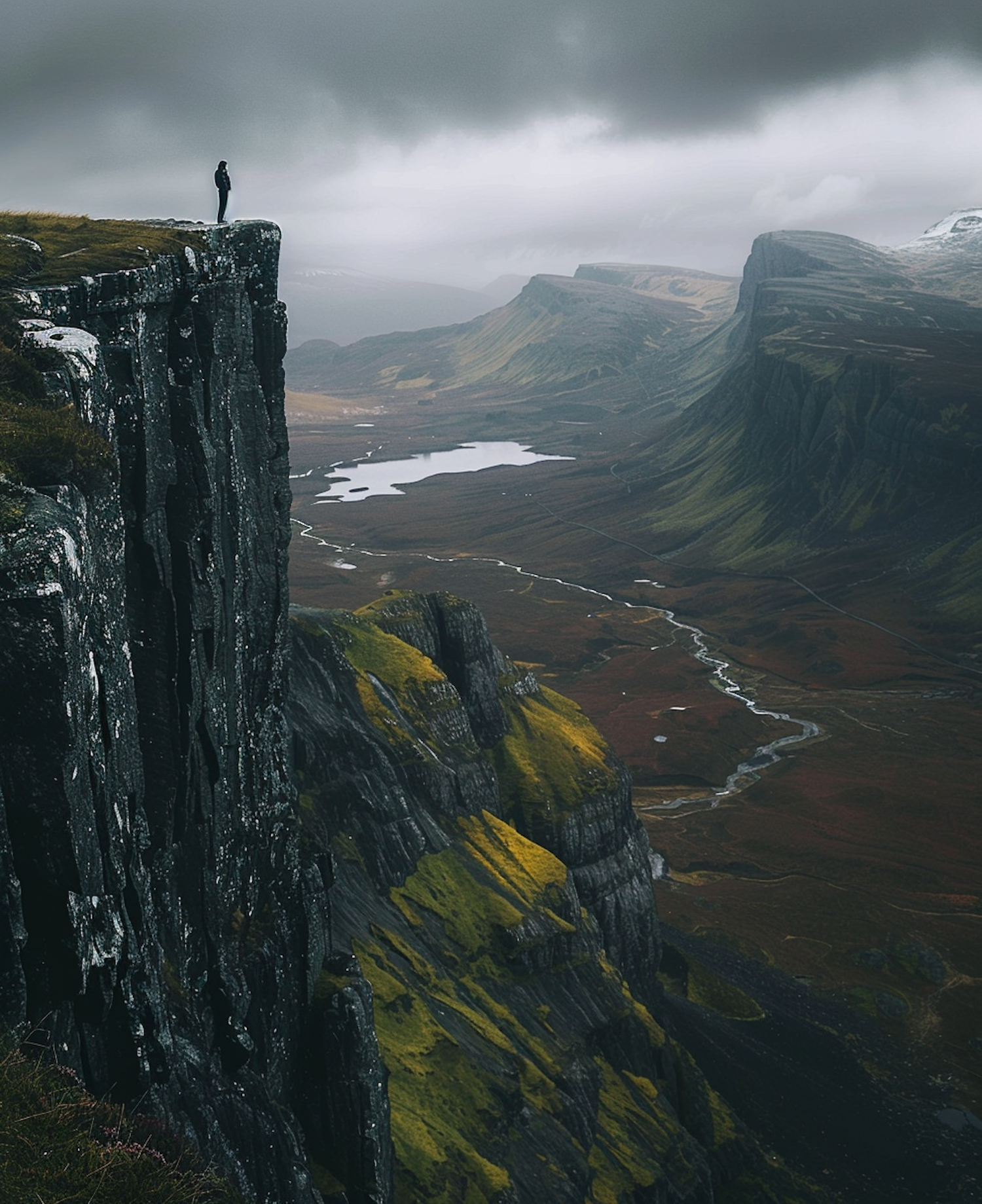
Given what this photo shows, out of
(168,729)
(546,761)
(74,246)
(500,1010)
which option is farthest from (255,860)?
(546,761)

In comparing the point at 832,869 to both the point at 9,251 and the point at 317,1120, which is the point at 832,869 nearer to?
Result: the point at 317,1120

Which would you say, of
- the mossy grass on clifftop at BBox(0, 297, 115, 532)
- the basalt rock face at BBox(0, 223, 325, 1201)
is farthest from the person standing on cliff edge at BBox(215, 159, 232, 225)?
the mossy grass on clifftop at BBox(0, 297, 115, 532)

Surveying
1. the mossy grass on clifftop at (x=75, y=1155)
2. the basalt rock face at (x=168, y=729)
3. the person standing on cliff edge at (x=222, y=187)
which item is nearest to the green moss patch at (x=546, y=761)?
the basalt rock face at (x=168, y=729)

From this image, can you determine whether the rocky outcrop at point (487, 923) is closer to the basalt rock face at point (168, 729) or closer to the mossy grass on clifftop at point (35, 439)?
the basalt rock face at point (168, 729)

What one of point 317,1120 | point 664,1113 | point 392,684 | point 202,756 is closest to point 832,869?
point 664,1113

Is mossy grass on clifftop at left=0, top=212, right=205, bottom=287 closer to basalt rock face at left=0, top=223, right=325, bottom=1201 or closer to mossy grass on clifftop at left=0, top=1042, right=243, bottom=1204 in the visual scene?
basalt rock face at left=0, top=223, right=325, bottom=1201

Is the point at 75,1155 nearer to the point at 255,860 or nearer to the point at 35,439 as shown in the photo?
the point at 35,439
